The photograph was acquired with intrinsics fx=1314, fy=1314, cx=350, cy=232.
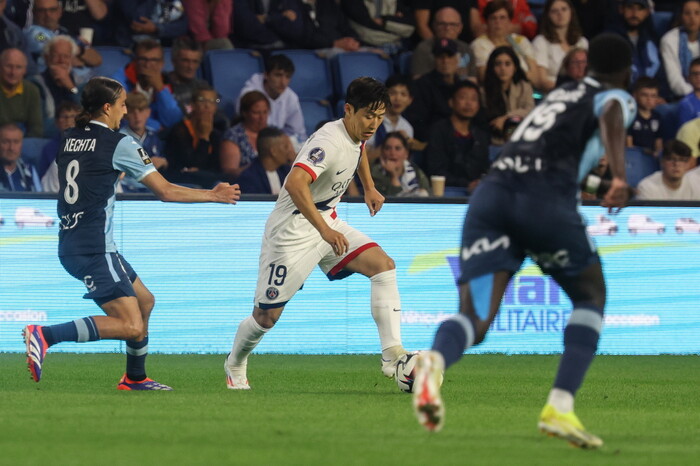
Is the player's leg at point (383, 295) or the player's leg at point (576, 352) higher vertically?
the player's leg at point (576, 352)

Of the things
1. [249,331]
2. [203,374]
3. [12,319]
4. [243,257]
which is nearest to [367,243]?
[249,331]

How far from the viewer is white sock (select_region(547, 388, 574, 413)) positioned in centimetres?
562

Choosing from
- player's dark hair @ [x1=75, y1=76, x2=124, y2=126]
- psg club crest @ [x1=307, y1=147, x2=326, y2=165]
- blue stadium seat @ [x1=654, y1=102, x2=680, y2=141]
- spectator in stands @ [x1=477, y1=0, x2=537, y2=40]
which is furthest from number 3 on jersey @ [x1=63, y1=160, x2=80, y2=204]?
spectator in stands @ [x1=477, y1=0, x2=537, y2=40]

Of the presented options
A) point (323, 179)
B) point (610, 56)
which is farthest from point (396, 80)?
point (610, 56)

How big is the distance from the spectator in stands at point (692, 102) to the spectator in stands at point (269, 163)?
16.8ft

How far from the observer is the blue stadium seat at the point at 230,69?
15.1 m

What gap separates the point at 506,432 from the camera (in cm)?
631

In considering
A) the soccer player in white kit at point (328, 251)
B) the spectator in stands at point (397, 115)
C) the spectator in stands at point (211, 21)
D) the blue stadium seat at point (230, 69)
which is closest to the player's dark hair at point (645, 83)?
the spectator in stands at point (397, 115)

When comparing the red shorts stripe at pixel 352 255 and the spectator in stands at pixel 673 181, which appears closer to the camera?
the red shorts stripe at pixel 352 255

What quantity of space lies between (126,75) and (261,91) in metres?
1.48

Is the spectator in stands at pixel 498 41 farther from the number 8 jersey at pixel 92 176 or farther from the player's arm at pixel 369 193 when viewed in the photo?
the number 8 jersey at pixel 92 176

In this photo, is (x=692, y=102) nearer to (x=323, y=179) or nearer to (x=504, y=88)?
(x=504, y=88)

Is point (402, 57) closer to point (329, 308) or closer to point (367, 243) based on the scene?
point (329, 308)

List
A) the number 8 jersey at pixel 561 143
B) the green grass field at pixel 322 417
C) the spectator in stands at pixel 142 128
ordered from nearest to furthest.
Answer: the green grass field at pixel 322 417 < the number 8 jersey at pixel 561 143 < the spectator in stands at pixel 142 128
